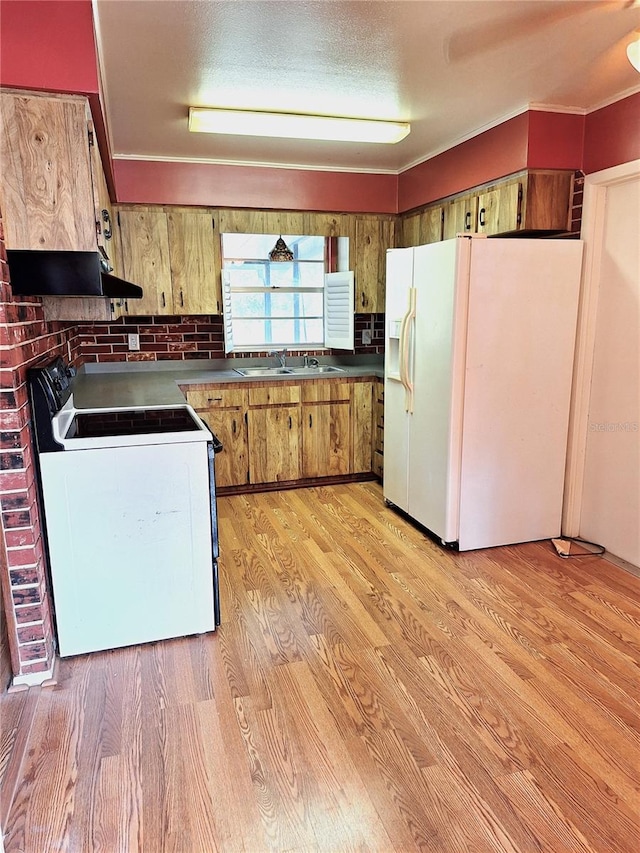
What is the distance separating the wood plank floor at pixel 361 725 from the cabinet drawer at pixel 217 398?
57.8 inches

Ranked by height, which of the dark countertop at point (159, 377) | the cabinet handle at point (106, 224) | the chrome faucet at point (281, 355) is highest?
the cabinet handle at point (106, 224)

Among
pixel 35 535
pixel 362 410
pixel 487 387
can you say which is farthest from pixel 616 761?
pixel 362 410

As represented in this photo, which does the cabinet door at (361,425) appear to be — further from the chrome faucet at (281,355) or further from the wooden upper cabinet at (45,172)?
the wooden upper cabinet at (45,172)

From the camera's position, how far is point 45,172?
1.85 m

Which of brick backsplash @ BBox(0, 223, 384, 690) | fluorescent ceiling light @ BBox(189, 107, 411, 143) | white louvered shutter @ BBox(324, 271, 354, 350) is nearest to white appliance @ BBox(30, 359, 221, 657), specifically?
brick backsplash @ BBox(0, 223, 384, 690)

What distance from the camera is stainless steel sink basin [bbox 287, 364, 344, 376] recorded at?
14.1 feet

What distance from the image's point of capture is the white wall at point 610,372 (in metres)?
2.85

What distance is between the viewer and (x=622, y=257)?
2873mm

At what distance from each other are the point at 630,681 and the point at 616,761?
446 mm

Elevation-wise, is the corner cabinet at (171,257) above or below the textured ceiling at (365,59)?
below

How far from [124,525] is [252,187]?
112 inches

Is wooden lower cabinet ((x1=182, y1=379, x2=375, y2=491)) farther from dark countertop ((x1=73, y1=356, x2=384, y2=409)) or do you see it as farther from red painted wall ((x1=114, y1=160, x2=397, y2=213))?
red painted wall ((x1=114, y1=160, x2=397, y2=213))

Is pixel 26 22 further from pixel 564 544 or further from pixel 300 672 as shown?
pixel 564 544

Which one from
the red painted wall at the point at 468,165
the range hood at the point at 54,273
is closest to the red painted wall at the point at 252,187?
the red painted wall at the point at 468,165
